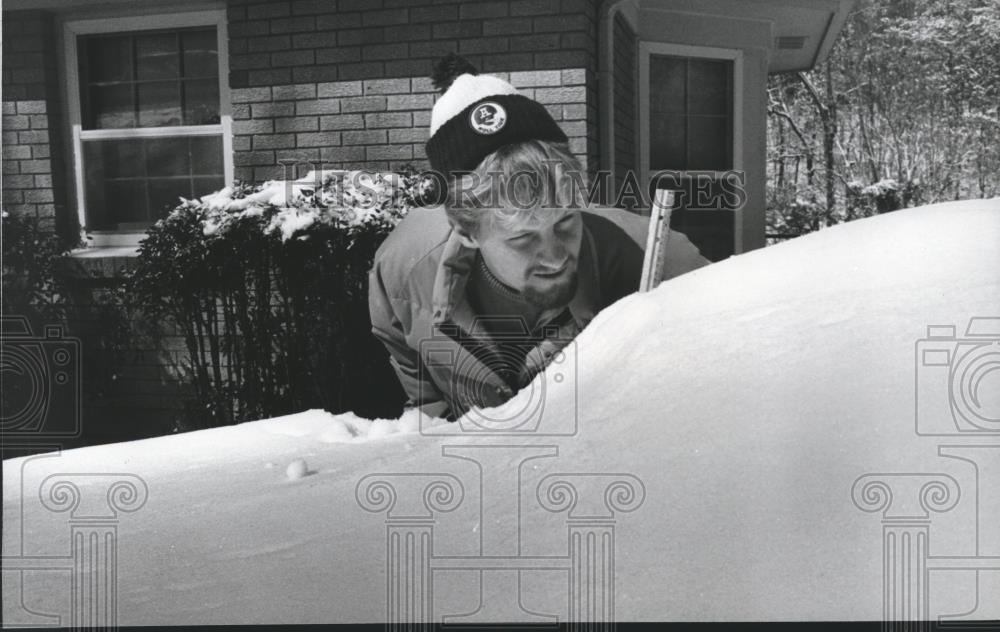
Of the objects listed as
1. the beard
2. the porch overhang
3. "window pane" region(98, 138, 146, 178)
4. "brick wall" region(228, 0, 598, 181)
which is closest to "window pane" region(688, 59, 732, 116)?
the porch overhang

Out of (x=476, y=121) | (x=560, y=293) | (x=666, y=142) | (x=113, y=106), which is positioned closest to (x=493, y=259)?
(x=560, y=293)

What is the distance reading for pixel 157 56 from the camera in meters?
2.64

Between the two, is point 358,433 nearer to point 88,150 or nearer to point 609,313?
point 609,313

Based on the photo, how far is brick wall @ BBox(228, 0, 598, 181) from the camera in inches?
102

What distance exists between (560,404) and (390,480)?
0.54 metres

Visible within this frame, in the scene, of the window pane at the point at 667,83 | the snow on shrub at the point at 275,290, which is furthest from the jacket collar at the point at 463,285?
the window pane at the point at 667,83

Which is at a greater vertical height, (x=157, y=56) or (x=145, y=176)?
(x=157, y=56)

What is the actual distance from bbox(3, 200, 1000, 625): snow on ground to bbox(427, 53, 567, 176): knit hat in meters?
0.57

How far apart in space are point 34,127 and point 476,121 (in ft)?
4.42

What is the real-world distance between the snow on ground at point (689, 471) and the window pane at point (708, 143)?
30cm

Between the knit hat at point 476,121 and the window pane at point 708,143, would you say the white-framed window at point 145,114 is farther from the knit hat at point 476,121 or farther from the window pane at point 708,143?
the window pane at point 708,143

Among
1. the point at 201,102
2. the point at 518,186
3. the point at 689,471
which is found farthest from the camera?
the point at 201,102

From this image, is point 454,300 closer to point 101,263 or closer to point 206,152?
point 206,152

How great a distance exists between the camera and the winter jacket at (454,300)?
2.47 metres
